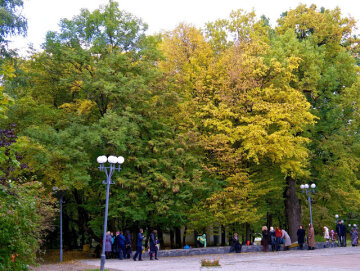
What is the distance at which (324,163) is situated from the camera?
Result: 33125 millimetres

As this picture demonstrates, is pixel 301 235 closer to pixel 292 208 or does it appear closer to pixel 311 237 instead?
pixel 311 237

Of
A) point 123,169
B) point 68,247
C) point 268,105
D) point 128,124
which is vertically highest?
point 268,105

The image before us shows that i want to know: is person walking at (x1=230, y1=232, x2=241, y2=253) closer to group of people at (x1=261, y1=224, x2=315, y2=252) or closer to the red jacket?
group of people at (x1=261, y1=224, x2=315, y2=252)

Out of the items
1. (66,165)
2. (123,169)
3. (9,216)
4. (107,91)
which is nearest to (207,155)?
(123,169)

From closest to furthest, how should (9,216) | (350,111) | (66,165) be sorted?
(9,216) → (66,165) → (350,111)

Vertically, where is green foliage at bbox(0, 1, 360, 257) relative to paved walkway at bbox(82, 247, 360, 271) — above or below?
above

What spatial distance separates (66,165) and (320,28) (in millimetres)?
21967

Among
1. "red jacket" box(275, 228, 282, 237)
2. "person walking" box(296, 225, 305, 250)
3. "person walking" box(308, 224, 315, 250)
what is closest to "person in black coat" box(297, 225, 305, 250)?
"person walking" box(296, 225, 305, 250)

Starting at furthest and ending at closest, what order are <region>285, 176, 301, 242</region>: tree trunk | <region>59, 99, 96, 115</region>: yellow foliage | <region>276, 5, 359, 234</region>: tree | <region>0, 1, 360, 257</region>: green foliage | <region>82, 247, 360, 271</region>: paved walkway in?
<region>285, 176, 301, 242</region>: tree trunk, <region>276, 5, 359, 234</region>: tree, <region>59, 99, 96, 115</region>: yellow foliage, <region>0, 1, 360, 257</region>: green foliage, <region>82, 247, 360, 271</region>: paved walkway

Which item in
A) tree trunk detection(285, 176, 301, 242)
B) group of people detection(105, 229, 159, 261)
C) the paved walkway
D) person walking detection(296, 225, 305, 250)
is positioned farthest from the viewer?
tree trunk detection(285, 176, 301, 242)

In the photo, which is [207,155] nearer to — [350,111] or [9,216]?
[350,111]

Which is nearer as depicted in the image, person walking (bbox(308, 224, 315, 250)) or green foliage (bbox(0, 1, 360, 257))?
green foliage (bbox(0, 1, 360, 257))

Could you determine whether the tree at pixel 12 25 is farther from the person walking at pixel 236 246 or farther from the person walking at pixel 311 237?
the person walking at pixel 311 237

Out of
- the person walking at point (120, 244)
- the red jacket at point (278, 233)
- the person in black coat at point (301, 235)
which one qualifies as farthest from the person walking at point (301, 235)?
the person walking at point (120, 244)
